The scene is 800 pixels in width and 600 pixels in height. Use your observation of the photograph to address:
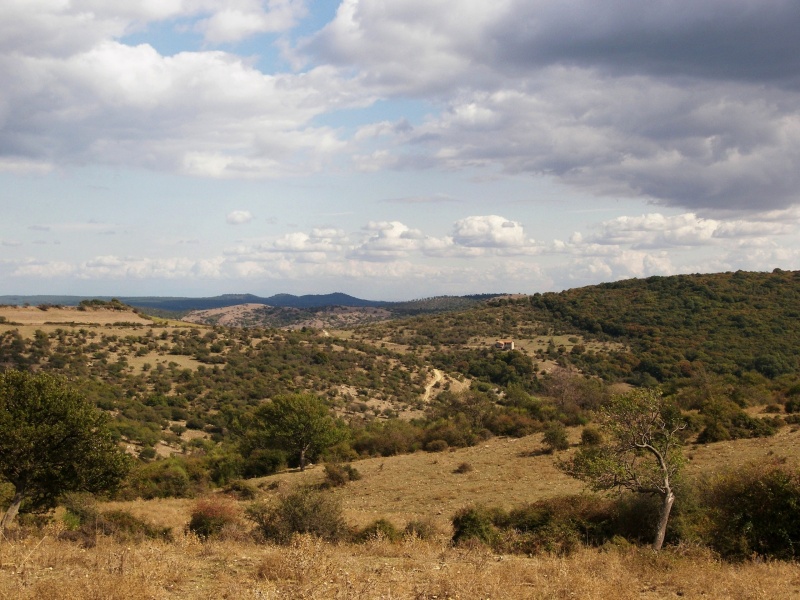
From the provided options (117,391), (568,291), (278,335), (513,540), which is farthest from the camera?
(568,291)

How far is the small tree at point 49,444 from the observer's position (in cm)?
1764

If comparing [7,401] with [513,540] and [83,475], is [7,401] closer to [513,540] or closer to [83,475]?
[83,475]

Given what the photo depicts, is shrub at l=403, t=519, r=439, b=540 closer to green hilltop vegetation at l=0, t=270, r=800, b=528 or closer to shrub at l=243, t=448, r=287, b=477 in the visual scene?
green hilltop vegetation at l=0, t=270, r=800, b=528

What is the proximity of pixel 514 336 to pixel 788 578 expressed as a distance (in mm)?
85846

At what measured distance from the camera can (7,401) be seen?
1839 centimetres

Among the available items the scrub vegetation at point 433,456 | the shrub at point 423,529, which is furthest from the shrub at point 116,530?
the shrub at point 423,529

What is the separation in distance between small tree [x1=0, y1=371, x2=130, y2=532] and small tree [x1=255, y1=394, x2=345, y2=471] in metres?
21.3

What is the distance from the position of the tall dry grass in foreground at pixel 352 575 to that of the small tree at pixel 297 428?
26.8 meters

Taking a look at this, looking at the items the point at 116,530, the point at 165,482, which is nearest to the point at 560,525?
the point at 116,530

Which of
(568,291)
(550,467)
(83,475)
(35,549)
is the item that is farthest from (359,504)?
(568,291)

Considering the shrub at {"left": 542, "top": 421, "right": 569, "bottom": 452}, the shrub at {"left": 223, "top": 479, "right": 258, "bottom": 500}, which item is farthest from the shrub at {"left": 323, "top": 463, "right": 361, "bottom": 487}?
the shrub at {"left": 542, "top": 421, "right": 569, "bottom": 452}

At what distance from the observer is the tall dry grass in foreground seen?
9289 mm

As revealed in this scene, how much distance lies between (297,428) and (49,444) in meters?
23.1

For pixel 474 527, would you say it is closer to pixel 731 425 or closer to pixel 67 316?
pixel 731 425
